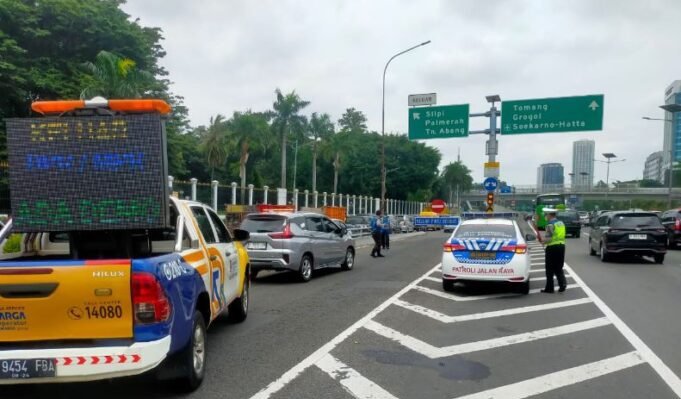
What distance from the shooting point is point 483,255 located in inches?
393

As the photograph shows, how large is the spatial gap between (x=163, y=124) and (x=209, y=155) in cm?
4942

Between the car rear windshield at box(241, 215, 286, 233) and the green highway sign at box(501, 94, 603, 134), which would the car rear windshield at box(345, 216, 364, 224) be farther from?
the car rear windshield at box(241, 215, 286, 233)

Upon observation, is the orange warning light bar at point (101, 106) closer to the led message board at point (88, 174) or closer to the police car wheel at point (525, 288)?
the led message board at point (88, 174)

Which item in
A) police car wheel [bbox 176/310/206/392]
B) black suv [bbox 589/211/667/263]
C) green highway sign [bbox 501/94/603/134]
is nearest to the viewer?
police car wheel [bbox 176/310/206/392]

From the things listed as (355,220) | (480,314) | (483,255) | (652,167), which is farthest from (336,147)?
(652,167)

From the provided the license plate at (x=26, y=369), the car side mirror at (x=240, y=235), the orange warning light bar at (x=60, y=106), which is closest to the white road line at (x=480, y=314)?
the car side mirror at (x=240, y=235)

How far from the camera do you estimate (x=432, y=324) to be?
7664 millimetres

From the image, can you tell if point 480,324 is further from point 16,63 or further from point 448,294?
point 16,63

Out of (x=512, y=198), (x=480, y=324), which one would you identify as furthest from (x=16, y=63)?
(x=512, y=198)

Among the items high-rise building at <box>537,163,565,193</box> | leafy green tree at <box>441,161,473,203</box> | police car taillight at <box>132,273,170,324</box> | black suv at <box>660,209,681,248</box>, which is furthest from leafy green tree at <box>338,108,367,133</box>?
police car taillight at <box>132,273,170,324</box>

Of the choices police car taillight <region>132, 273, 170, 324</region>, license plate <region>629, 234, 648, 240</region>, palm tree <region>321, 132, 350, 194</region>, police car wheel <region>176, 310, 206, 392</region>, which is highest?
palm tree <region>321, 132, 350, 194</region>

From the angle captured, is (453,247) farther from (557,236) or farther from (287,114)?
(287,114)

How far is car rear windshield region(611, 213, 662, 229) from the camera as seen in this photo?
15.9 m

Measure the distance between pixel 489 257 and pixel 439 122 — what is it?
17.0 m
